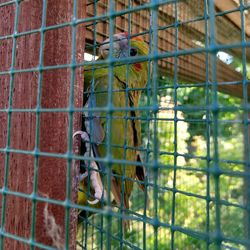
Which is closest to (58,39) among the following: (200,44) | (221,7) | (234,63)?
(221,7)

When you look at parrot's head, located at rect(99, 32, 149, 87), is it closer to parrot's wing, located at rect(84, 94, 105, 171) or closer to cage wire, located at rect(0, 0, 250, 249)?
cage wire, located at rect(0, 0, 250, 249)

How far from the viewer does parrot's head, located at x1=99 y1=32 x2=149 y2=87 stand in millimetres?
1524

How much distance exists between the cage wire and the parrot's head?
0.15ft

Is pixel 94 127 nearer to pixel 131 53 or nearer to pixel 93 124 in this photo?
pixel 93 124

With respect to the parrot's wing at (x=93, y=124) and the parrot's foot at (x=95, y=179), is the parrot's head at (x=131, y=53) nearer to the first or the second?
the parrot's wing at (x=93, y=124)

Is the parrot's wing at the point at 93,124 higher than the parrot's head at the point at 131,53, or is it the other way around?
the parrot's head at the point at 131,53

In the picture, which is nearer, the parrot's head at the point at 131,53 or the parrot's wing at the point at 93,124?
the parrot's wing at the point at 93,124

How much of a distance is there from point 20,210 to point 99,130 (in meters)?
0.50

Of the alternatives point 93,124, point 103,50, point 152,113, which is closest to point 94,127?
point 93,124

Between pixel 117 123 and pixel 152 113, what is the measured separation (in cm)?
52

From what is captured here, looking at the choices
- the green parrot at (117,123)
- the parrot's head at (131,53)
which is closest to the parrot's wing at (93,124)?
the green parrot at (117,123)

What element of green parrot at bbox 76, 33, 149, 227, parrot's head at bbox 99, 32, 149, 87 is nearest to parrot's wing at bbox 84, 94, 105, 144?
green parrot at bbox 76, 33, 149, 227

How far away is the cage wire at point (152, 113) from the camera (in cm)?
56

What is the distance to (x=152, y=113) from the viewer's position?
0.96 metres
